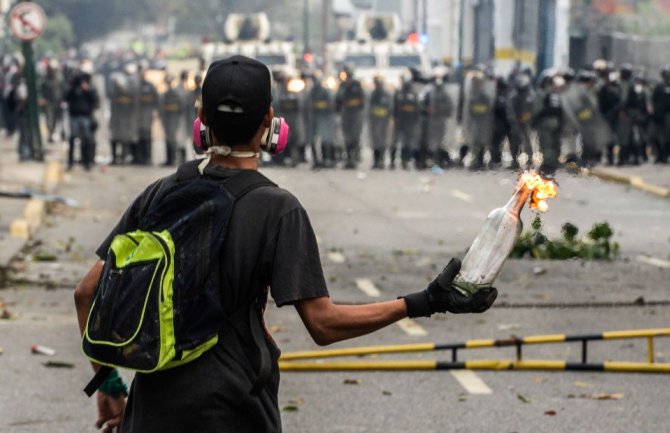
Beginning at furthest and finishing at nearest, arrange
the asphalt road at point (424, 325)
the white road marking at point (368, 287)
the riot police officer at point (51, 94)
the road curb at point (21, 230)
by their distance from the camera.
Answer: the riot police officer at point (51, 94) < the road curb at point (21, 230) < the white road marking at point (368, 287) < the asphalt road at point (424, 325)

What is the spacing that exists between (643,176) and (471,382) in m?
18.6

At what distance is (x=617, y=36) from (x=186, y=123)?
60.2ft

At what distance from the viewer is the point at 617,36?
155 ft

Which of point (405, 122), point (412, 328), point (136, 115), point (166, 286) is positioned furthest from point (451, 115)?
point (166, 286)

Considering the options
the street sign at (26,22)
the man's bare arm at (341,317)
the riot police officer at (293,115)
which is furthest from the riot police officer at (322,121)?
the man's bare arm at (341,317)

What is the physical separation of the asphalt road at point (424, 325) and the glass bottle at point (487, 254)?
64cm

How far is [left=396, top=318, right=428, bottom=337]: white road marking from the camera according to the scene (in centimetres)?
1155

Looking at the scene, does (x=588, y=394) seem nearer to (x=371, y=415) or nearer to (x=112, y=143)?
(x=371, y=415)

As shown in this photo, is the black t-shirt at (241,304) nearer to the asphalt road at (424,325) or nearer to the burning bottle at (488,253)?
the burning bottle at (488,253)

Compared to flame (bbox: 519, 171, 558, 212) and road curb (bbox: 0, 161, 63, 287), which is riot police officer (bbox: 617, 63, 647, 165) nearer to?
road curb (bbox: 0, 161, 63, 287)

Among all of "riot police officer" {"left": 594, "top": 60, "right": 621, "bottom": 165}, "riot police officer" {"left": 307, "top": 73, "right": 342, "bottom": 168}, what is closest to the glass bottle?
"riot police officer" {"left": 594, "top": 60, "right": 621, "bottom": 165}

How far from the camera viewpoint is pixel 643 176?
27562mm

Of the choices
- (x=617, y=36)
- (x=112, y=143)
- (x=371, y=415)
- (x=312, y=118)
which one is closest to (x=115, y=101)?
(x=112, y=143)

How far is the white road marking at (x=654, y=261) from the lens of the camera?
15.9 metres
